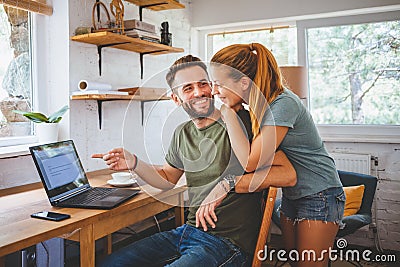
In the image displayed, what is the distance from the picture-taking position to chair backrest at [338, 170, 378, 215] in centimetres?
250

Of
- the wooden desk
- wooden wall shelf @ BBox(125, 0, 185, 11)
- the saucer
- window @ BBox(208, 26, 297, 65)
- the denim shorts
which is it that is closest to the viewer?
the wooden desk

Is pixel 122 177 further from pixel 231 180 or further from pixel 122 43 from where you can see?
pixel 122 43

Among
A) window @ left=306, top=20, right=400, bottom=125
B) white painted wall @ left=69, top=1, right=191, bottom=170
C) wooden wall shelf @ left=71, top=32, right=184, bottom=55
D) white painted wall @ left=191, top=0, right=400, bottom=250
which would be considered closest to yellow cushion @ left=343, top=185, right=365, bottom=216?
white painted wall @ left=191, top=0, right=400, bottom=250

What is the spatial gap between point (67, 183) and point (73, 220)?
327 mm

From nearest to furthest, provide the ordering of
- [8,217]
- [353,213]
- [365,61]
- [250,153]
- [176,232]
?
[250,153] → [8,217] → [176,232] → [353,213] → [365,61]

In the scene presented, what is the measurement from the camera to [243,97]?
1.39m

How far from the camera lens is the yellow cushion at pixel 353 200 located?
8.22 ft

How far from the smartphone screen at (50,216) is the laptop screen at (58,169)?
11 cm

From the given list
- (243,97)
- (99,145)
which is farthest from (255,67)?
(99,145)

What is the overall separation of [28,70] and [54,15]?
1.17 ft

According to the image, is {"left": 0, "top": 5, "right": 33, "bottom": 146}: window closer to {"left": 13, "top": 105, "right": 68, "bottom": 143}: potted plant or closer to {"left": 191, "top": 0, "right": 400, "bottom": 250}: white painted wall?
{"left": 13, "top": 105, "right": 68, "bottom": 143}: potted plant

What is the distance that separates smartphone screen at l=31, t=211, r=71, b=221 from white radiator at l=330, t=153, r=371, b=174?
220cm

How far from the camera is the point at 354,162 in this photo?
3004 millimetres

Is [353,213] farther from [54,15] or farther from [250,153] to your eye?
[54,15]
